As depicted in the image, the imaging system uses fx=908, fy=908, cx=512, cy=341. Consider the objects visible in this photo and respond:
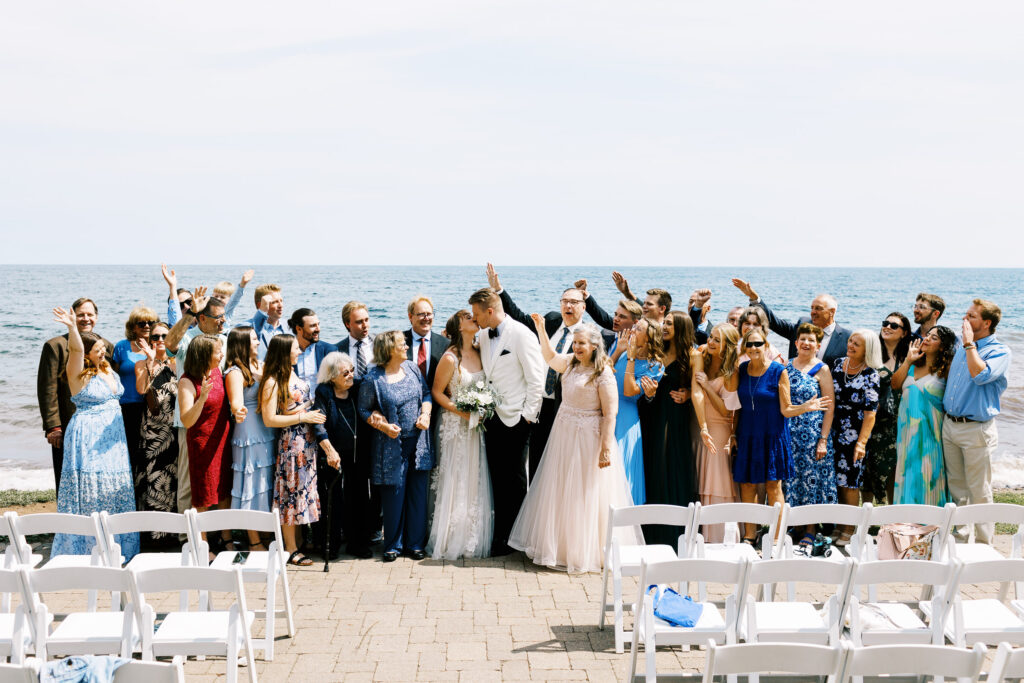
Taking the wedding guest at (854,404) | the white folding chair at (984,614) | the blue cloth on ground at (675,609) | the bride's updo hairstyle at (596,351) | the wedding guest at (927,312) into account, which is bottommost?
the blue cloth on ground at (675,609)

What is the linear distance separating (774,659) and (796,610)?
4.92 feet

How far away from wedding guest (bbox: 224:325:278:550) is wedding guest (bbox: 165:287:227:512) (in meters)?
0.21

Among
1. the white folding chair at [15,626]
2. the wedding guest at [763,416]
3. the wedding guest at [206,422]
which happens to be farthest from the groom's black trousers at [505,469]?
the white folding chair at [15,626]

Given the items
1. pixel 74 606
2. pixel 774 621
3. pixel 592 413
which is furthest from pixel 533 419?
pixel 74 606

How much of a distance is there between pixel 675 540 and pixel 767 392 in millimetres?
1433

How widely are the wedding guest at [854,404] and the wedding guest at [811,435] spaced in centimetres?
16

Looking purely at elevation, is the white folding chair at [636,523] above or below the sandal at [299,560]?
above

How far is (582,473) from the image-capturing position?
281 inches

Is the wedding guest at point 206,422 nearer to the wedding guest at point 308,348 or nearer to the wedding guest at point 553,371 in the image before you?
the wedding guest at point 308,348

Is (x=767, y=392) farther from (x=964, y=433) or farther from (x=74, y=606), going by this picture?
(x=74, y=606)

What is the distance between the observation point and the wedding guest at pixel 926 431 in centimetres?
747

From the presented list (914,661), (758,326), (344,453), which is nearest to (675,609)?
(914,661)

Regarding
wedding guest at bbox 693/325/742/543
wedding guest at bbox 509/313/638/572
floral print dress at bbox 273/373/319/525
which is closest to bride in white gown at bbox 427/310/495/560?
wedding guest at bbox 509/313/638/572

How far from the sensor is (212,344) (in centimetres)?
687
